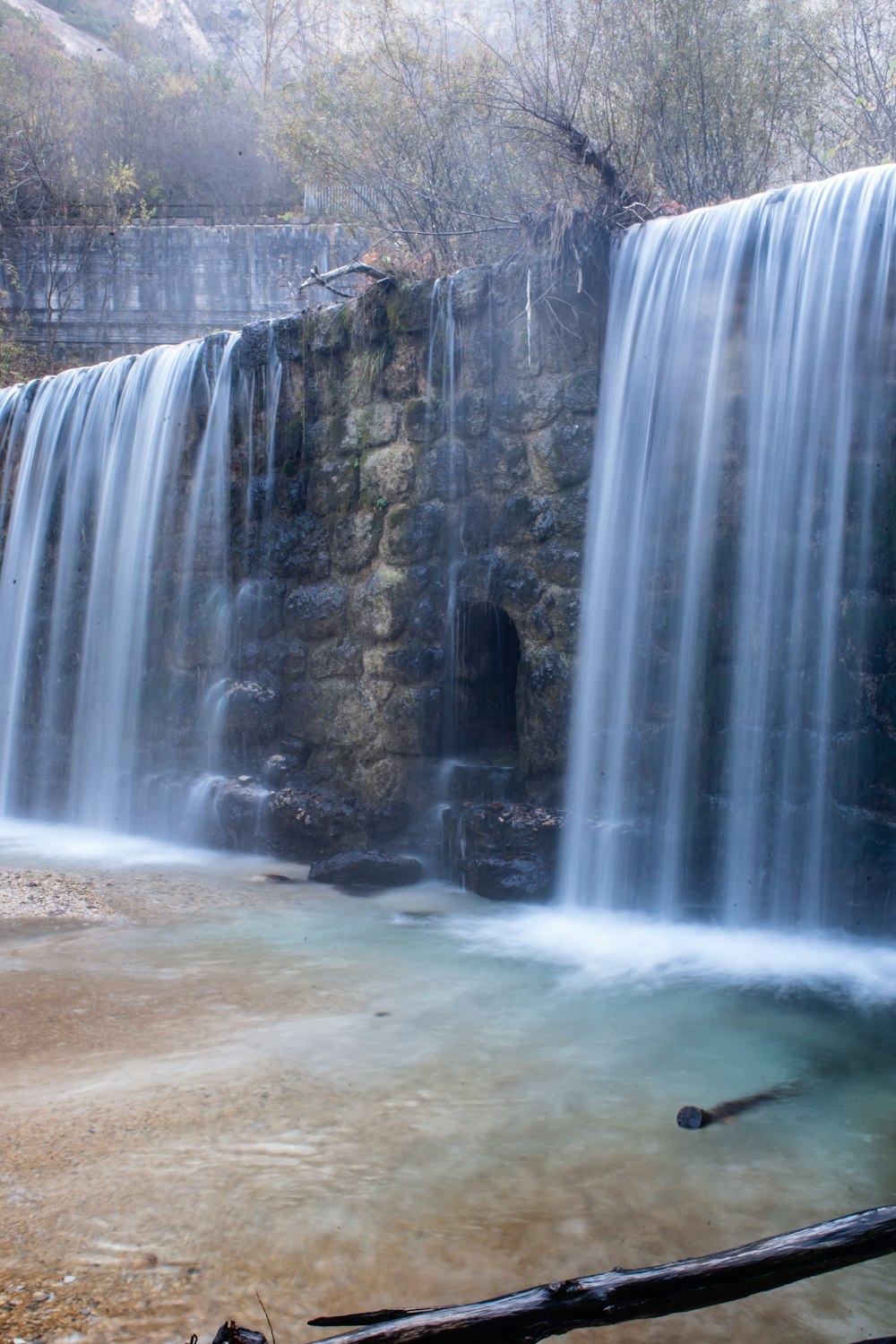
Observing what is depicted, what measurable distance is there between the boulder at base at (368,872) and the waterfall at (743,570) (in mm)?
1121

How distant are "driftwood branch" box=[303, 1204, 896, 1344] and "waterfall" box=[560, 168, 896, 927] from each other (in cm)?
391

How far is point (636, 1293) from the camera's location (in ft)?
5.82

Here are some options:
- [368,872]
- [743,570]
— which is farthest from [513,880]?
[743,570]

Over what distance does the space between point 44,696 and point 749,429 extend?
6.98 metres

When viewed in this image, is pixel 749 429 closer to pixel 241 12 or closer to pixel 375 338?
pixel 375 338

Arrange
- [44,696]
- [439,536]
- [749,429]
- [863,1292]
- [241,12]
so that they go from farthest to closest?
[241,12] → [44,696] → [439,536] → [749,429] → [863,1292]

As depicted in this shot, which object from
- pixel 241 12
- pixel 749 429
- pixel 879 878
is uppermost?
pixel 241 12

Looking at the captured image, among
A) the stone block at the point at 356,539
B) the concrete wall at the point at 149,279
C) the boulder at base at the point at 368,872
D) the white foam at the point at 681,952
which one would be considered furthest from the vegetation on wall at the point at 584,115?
the white foam at the point at 681,952

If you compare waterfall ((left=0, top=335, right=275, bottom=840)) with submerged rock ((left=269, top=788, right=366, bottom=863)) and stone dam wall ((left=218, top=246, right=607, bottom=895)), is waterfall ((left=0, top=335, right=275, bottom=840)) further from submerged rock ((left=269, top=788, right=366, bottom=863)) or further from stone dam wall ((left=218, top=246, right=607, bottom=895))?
submerged rock ((left=269, top=788, right=366, bottom=863))

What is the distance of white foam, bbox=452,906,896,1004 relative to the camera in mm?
5016

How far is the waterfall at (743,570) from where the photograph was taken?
18.5ft

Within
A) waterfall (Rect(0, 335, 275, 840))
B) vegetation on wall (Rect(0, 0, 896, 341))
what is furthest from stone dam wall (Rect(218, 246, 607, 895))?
vegetation on wall (Rect(0, 0, 896, 341))

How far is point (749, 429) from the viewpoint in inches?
241

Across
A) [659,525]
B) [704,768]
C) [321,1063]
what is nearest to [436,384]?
[659,525]
